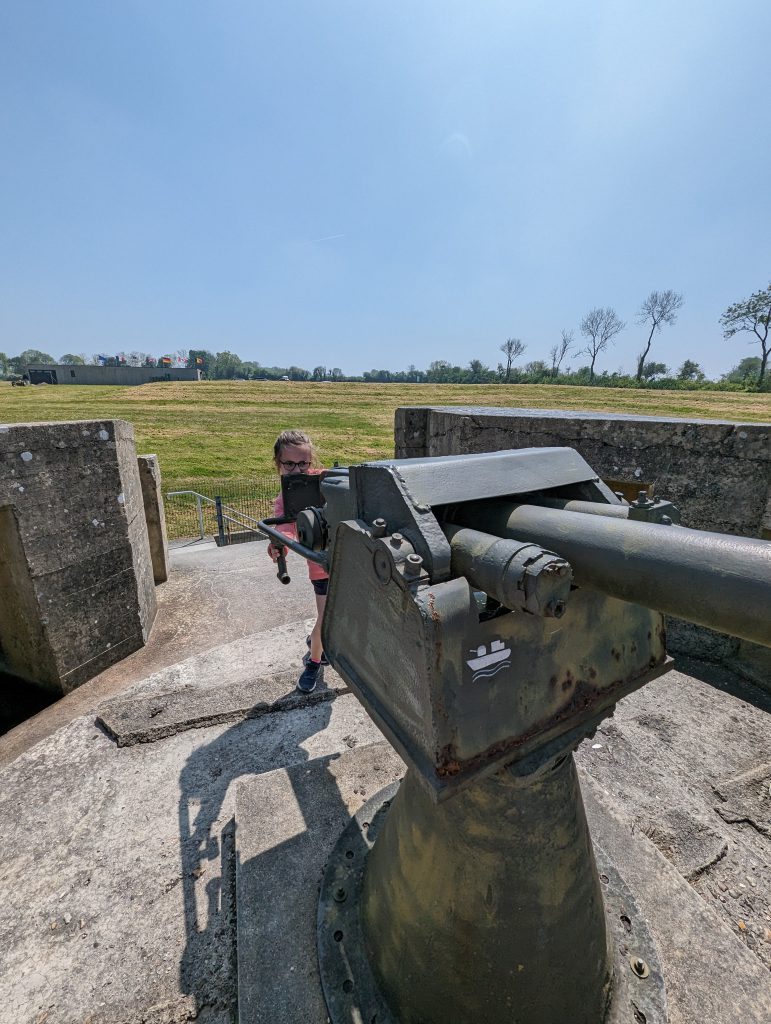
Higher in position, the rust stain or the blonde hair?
the blonde hair

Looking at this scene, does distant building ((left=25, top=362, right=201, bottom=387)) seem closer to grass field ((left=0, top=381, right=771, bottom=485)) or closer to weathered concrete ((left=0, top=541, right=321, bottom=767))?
grass field ((left=0, top=381, right=771, bottom=485))

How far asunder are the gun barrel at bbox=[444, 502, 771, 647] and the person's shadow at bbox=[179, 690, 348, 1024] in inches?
76.2

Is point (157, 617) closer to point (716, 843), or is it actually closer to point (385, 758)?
point (385, 758)

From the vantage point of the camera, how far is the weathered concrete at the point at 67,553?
3.60 metres

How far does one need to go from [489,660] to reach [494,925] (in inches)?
33.8

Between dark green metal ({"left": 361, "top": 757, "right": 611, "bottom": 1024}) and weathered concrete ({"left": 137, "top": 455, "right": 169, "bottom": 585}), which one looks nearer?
dark green metal ({"left": 361, "top": 757, "right": 611, "bottom": 1024})

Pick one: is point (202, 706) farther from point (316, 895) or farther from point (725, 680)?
point (725, 680)

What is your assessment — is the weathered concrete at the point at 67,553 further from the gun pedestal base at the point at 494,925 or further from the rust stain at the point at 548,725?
the rust stain at the point at 548,725

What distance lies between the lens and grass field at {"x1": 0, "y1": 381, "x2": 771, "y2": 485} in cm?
2483

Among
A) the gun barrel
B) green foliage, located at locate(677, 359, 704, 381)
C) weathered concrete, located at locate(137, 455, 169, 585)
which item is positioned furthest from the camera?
green foliage, located at locate(677, 359, 704, 381)

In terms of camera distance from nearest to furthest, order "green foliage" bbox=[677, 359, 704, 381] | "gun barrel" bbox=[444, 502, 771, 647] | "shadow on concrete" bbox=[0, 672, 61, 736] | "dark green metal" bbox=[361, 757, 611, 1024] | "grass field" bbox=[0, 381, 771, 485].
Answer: "gun barrel" bbox=[444, 502, 771, 647]
"dark green metal" bbox=[361, 757, 611, 1024]
"shadow on concrete" bbox=[0, 672, 61, 736]
"grass field" bbox=[0, 381, 771, 485]
"green foliage" bbox=[677, 359, 704, 381]

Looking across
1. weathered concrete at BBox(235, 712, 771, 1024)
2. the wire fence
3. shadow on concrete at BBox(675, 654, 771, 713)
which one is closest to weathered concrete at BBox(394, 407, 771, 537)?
shadow on concrete at BBox(675, 654, 771, 713)

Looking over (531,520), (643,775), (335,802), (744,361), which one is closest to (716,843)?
(643,775)

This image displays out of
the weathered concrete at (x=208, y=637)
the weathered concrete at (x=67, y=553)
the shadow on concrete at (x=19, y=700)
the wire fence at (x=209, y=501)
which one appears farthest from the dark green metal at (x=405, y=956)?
the wire fence at (x=209, y=501)
